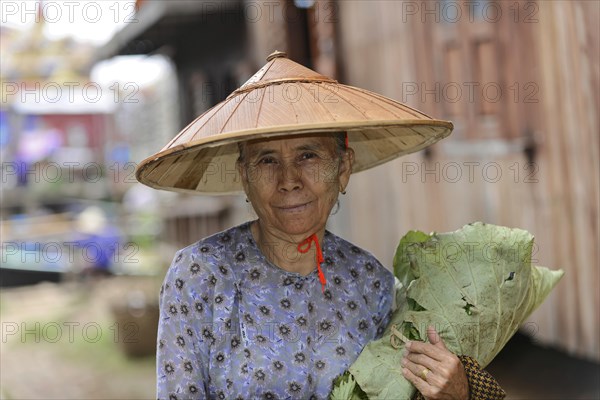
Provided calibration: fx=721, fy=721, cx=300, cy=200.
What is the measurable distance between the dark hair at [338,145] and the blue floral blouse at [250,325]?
0.26 metres

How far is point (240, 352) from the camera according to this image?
2229 mm

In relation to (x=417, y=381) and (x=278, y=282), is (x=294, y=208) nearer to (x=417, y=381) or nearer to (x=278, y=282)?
(x=278, y=282)

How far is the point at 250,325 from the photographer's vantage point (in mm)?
2271

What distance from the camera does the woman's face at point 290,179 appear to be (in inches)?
87.7

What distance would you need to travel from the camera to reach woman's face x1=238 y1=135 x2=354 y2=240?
2.23 metres

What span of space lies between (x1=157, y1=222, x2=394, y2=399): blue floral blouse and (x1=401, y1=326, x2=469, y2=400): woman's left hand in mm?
275

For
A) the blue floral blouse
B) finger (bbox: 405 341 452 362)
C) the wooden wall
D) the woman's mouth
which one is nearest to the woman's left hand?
finger (bbox: 405 341 452 362)

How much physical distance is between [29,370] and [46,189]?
43.4ft

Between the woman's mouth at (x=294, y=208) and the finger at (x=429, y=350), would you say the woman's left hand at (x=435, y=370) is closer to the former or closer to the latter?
the finger at (x=429, y=350)

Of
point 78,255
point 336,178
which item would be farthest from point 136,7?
point 336,178

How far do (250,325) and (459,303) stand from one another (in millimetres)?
649

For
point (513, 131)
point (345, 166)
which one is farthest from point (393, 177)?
point (345, 166)

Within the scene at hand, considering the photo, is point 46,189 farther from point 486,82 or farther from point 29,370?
point 486,82

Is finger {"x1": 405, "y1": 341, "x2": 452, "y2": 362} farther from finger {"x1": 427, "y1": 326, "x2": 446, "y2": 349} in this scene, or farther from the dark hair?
the dark hair
